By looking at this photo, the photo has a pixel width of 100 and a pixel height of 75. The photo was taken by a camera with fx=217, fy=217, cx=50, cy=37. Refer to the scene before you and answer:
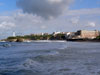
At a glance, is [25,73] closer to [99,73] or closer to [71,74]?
[71,74]

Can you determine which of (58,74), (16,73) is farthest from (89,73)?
(16,73)

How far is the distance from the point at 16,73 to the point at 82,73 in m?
4.10

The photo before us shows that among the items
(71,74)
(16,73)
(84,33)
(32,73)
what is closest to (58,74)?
(71,74)

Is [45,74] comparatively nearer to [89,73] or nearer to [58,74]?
[58,74]

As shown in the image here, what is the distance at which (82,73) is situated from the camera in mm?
13367

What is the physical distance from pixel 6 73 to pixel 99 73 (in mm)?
5712

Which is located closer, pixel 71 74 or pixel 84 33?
pixel 71 74

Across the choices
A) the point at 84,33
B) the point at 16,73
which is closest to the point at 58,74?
the point at 16,73

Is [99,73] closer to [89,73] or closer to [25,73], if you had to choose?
[89,73]

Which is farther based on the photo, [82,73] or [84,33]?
[84,33]

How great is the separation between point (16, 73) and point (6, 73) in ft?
2.01

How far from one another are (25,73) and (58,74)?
2.12 meters

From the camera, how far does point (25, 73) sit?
1359 cm

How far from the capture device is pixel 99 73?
43.3 feet
